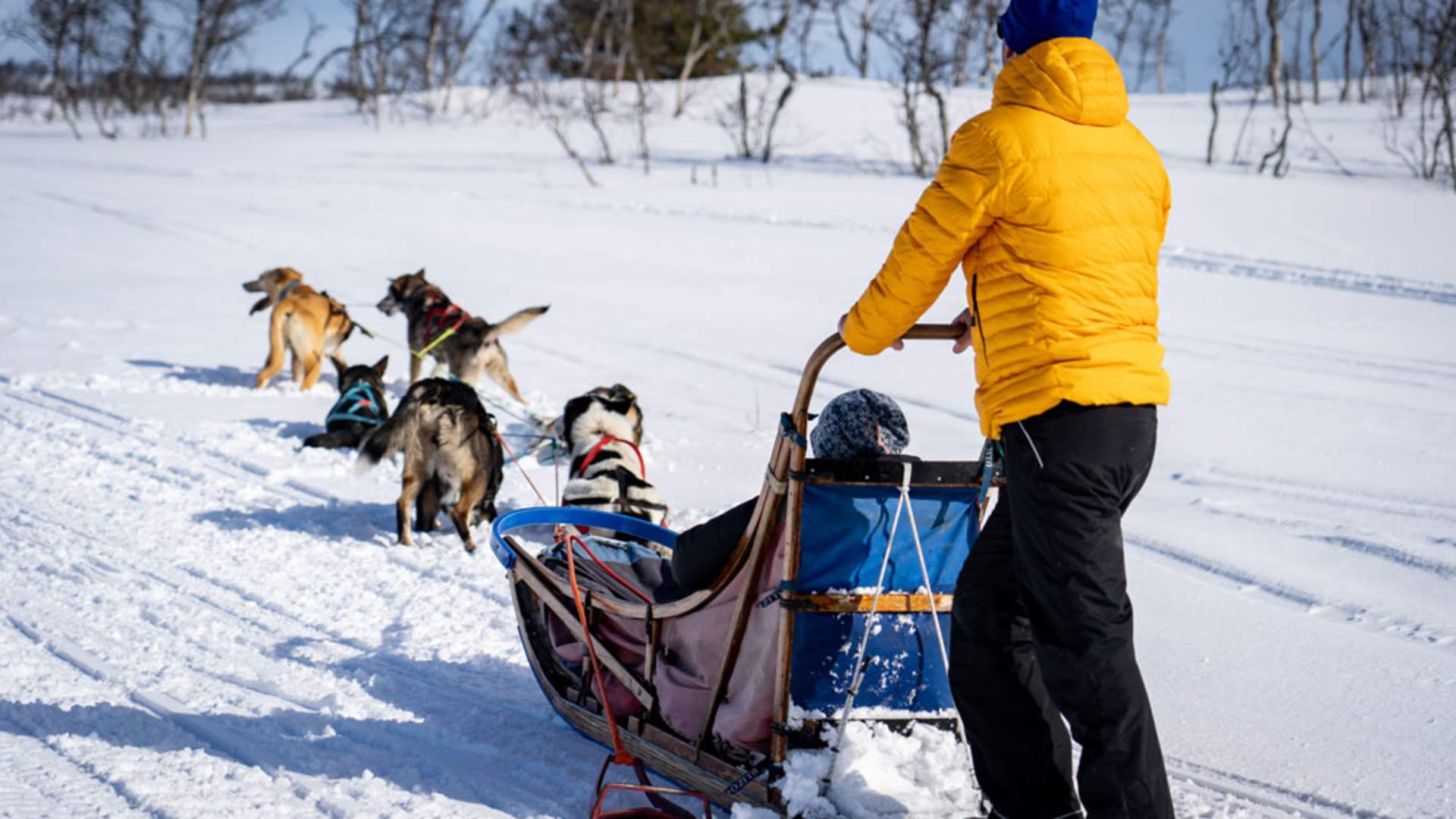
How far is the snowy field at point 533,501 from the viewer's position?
9.34 feet

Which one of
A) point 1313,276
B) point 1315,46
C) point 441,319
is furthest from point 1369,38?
point 441,319

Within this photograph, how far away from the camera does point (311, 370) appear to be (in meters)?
7.54

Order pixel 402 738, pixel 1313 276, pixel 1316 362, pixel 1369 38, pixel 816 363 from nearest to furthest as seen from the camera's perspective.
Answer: pixel 816 363 < pixel 402 738 < pixel 1316 362 < pixel 1313 276 < pixel 1369 38

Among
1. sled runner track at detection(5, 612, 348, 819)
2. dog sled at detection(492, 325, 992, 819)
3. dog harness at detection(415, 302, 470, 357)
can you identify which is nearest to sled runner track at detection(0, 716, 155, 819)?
sled runner track at detection(5, 612, 348, 819)

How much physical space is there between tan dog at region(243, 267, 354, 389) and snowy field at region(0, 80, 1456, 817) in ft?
0.64

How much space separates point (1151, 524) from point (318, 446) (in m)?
3.90

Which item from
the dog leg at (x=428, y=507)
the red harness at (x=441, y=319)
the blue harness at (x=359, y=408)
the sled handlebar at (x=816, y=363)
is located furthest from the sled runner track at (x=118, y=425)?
the sled handlebar at (x=816, y=363)

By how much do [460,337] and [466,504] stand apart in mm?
2572

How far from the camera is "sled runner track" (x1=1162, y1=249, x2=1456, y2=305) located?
10.0 meters

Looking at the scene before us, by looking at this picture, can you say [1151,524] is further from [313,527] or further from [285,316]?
[285,316]

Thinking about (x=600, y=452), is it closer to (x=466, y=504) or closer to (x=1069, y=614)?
(x=466, y=504)

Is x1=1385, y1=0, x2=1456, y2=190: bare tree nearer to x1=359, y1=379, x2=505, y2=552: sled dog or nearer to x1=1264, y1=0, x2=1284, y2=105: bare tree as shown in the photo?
x1=1264, y1=0, x2=1284, y2=105: bare tree

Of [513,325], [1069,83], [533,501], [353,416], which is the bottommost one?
[533,501]

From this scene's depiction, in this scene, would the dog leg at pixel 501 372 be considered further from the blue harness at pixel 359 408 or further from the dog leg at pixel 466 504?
the dog leg at pixel 466 504
